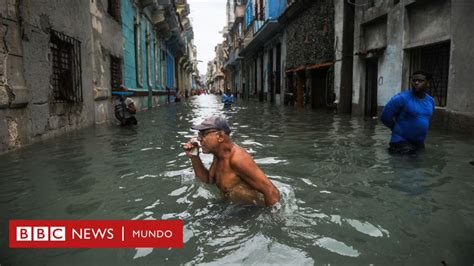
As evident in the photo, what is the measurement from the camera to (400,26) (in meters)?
10.7

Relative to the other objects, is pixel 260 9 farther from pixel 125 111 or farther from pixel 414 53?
pixel 125 111

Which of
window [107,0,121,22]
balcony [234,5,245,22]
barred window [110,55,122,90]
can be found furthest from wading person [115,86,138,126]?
balcony [234,5,245,22]

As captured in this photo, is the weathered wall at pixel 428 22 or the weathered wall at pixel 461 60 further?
the weathered wall at pixel 428 22

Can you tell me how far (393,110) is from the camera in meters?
6.00

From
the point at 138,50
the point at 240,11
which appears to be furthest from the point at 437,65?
the point at 240,11

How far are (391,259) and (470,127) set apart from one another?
702 centimetres

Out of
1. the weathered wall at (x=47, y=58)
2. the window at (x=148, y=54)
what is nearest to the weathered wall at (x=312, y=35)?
the window at (x=148, y=54)

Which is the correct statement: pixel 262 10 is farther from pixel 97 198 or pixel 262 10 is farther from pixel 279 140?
pixel 97 198

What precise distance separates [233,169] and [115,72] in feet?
39.6

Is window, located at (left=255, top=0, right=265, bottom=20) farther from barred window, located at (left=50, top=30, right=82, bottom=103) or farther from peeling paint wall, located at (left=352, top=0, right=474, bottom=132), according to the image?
barred window, located at (left=50, top=30, right=82, bottom=103)

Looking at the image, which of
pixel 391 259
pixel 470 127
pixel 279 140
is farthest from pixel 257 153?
pixel 470 127

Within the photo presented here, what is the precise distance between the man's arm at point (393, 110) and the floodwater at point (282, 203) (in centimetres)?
57

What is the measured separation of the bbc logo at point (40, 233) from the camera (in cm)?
285

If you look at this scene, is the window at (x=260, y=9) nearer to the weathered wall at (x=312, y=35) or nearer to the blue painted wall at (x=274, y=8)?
the blue painted wall at (x=274, y=8)
